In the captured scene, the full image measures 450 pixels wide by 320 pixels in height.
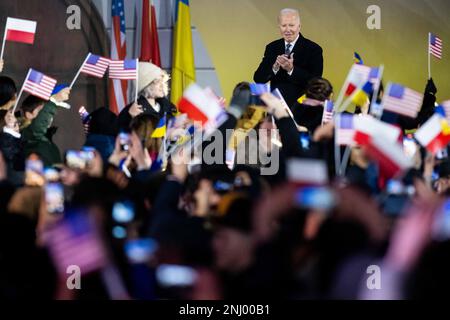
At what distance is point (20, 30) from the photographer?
935cm

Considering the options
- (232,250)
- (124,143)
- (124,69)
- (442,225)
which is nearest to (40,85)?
(124,69)

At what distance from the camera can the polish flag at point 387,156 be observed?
522cm

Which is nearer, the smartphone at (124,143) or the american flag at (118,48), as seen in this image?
the smartphone at (124,143)

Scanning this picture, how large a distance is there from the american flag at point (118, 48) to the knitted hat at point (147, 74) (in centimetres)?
247

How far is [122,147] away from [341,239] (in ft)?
9.57

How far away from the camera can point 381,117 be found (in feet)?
24.3

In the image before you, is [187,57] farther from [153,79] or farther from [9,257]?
[9,257]

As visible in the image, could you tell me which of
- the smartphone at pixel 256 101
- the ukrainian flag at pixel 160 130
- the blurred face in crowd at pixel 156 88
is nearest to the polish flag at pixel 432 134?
the smartphone at pixel 256 101

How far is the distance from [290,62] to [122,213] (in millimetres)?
5111

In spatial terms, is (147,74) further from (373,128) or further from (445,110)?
(373,128)

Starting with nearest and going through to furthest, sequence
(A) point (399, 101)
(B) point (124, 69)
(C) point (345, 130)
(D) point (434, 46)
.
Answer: (C) point (345, 130)
(A) point (399, 101)
(B) point (124, 69)
(D) point (434, 46)

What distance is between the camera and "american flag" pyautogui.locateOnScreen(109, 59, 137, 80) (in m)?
9.56

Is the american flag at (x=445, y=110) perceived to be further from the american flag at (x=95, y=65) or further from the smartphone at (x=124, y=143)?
the american flag at (x=95, y=65)
